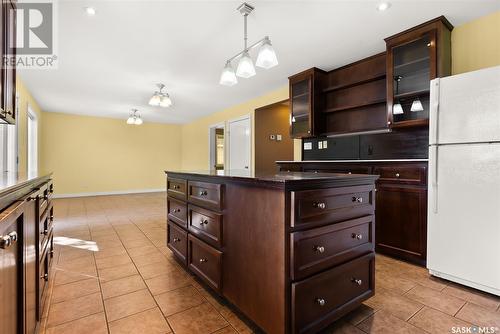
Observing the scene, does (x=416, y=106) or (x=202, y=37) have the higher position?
(x=202, y=37)

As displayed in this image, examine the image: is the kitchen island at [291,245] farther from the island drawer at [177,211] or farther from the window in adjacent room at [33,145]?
the window in adjacent room at [33,145]

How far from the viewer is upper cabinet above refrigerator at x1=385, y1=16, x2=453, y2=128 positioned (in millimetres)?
2295

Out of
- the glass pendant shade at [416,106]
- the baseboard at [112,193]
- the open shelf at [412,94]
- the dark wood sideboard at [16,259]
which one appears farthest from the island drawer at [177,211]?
the baseboard at [112,193]

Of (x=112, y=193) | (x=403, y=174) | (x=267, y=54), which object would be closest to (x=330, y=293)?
(x=403, y=174)

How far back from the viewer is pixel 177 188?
2.24 meters

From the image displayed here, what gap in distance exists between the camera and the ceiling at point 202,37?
2109 millimetres

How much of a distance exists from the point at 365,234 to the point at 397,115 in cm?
181

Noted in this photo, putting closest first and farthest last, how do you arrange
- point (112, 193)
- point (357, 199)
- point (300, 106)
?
1. point (357, 199)
2. point (300, 106)
3. point (112, 193)

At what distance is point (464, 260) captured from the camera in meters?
1.85

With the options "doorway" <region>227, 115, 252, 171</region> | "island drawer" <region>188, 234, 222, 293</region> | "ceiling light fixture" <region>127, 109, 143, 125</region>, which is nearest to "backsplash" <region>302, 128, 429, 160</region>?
"doorway" <region>227, 115, 252, 171</region>

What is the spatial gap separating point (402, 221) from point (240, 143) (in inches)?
151

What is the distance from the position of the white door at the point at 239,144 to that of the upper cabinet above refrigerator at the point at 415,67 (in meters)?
3.09

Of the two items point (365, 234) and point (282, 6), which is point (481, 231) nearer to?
point (365, 234)

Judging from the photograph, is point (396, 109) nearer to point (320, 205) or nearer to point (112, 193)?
point (320, 205)
